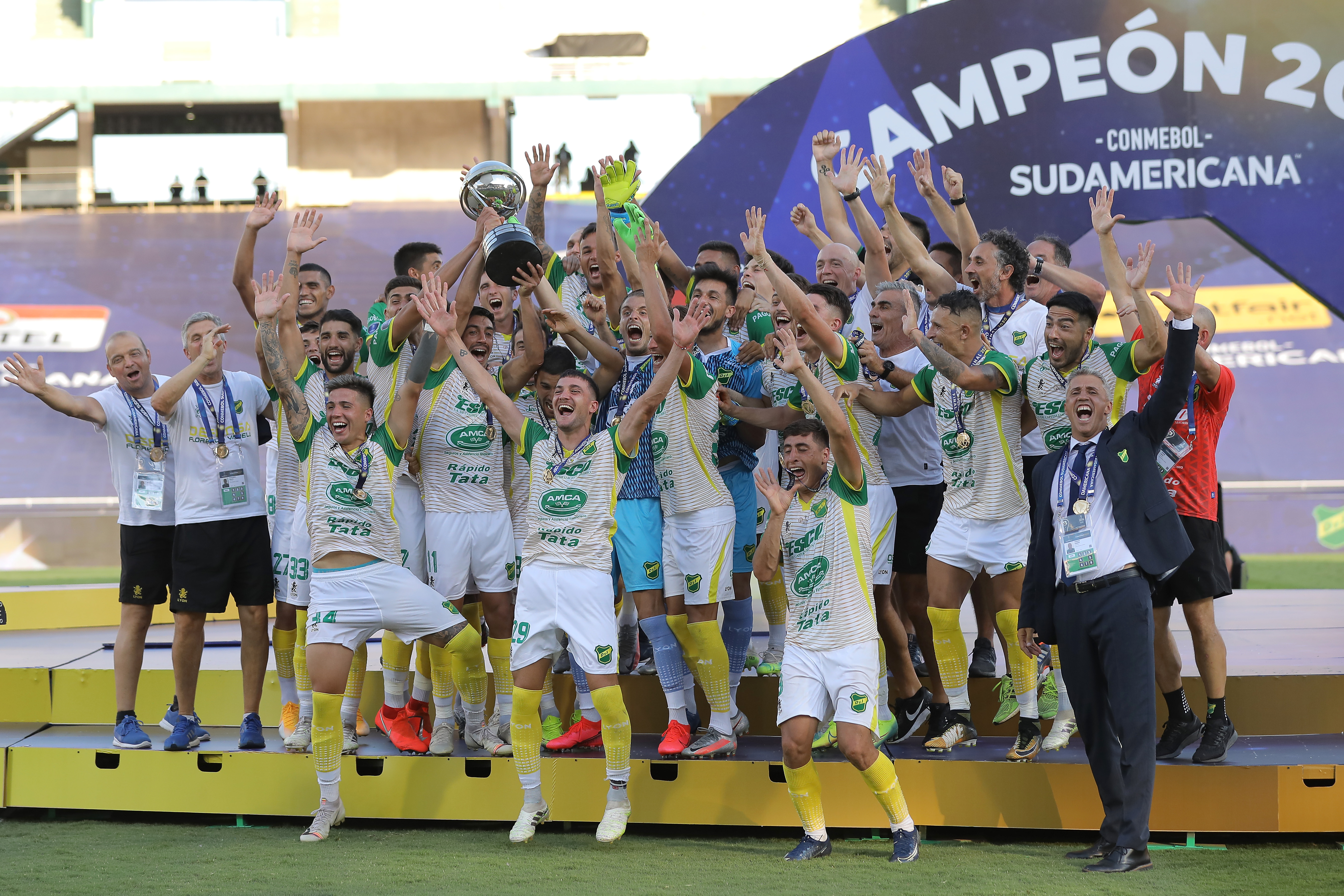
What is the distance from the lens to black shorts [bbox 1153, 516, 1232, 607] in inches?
196

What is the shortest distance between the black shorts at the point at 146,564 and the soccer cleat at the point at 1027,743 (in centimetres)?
381

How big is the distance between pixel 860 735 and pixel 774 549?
747mm

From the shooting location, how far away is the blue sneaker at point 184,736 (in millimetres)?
5508

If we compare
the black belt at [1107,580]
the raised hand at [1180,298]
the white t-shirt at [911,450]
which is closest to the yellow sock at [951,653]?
the black belt at [1107,580]

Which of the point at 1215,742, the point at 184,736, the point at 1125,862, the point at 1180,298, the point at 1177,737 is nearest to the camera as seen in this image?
the point at 1180,298

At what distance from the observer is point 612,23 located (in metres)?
28.5

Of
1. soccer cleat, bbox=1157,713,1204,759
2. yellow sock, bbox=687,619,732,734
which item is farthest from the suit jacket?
yellow sock, bbox=687,619,732,734

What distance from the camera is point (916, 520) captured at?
5.61 metres

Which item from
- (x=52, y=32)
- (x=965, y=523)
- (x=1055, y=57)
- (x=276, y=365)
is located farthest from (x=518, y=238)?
(x=52, y=32)

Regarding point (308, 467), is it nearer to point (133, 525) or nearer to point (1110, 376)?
point (133, 525)

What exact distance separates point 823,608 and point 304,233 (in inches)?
111

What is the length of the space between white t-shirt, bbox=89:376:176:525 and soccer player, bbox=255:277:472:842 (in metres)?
Answer: 0.91

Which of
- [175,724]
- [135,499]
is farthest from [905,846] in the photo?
[135,499]

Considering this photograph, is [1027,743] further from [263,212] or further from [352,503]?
[263,212]
